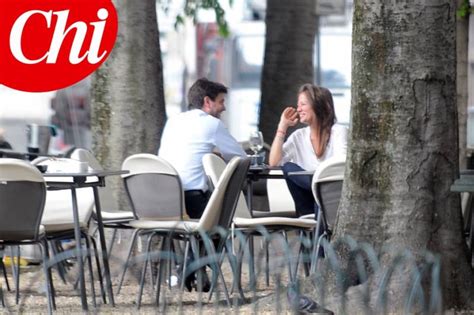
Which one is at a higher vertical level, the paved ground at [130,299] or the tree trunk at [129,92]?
the tree trunk at [129,92]

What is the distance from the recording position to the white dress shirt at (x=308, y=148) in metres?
10.4

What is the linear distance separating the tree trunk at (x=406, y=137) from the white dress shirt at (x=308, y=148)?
2268mm

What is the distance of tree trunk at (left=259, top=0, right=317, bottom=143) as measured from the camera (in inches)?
601

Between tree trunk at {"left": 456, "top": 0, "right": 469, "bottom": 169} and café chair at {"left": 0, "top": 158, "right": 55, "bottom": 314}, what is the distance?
548 cm

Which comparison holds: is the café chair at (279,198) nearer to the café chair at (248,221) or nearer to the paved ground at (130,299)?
the paved ground at (130,299)

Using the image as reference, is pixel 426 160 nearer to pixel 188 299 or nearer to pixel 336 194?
pixel 336 194

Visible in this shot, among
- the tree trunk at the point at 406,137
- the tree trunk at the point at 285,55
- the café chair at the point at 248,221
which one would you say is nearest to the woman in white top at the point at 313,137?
the café chair at the point at 248,221

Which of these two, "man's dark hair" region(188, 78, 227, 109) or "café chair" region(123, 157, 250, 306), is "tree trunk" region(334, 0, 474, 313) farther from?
"man's dark hair" region(188, 78, 227, 109)

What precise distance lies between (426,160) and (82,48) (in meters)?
4.66

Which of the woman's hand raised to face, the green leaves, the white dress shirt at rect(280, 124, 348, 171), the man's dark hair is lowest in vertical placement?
the white dress shirt at rect(280, 124, 348, 171)

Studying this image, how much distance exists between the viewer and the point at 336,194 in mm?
9141

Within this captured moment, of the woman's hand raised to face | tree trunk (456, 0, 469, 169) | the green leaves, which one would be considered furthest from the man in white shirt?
the green leaves

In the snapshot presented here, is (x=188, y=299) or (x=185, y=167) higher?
(x=185, y=167)

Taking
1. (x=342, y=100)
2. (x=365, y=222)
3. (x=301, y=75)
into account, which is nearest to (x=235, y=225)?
(x=365, y=222)
